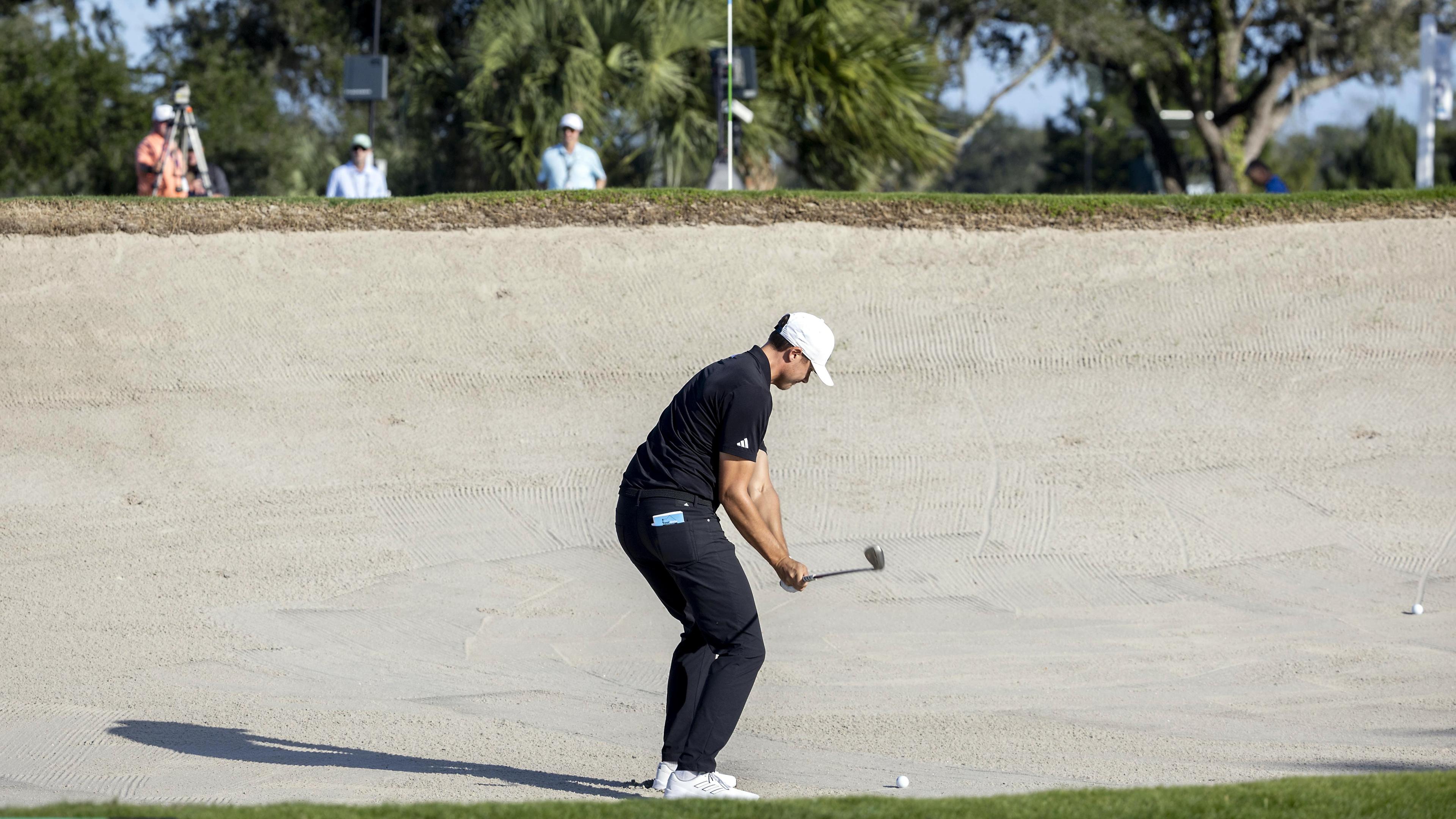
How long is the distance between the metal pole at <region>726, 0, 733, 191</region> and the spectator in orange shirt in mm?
5675

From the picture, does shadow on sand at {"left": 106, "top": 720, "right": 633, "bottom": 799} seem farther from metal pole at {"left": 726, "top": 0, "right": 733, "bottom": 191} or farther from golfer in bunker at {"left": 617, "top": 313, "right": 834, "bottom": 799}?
metal pole at {"left": 726, "top": 0, "right": 733, "bottom": 191}

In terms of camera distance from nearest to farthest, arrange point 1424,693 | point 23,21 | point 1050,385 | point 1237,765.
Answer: point 1237,765
point 1424,693
point 1050,385
point 23,21

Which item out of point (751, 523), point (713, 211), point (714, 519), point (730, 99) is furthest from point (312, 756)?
point (730, 99)

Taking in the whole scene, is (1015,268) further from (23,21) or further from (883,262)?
(23,21)

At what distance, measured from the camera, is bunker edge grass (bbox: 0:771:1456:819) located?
14.6 feet

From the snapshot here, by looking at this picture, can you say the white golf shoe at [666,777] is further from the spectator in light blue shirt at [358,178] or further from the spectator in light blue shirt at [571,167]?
the spectator in light blue shirt at [358,178]

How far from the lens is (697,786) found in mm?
5523

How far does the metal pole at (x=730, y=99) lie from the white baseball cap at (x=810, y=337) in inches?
345

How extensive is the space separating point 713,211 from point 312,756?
7.89 m

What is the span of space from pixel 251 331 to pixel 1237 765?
8.83 m

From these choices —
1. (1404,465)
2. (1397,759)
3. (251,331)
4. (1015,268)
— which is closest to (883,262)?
(1015,268)

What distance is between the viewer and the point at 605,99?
18641 mm

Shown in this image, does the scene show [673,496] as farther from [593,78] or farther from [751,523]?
[593,78]

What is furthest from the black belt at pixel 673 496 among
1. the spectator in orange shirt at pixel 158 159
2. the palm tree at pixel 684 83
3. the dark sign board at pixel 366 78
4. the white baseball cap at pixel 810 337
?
the palm tree at pixel 684 83
